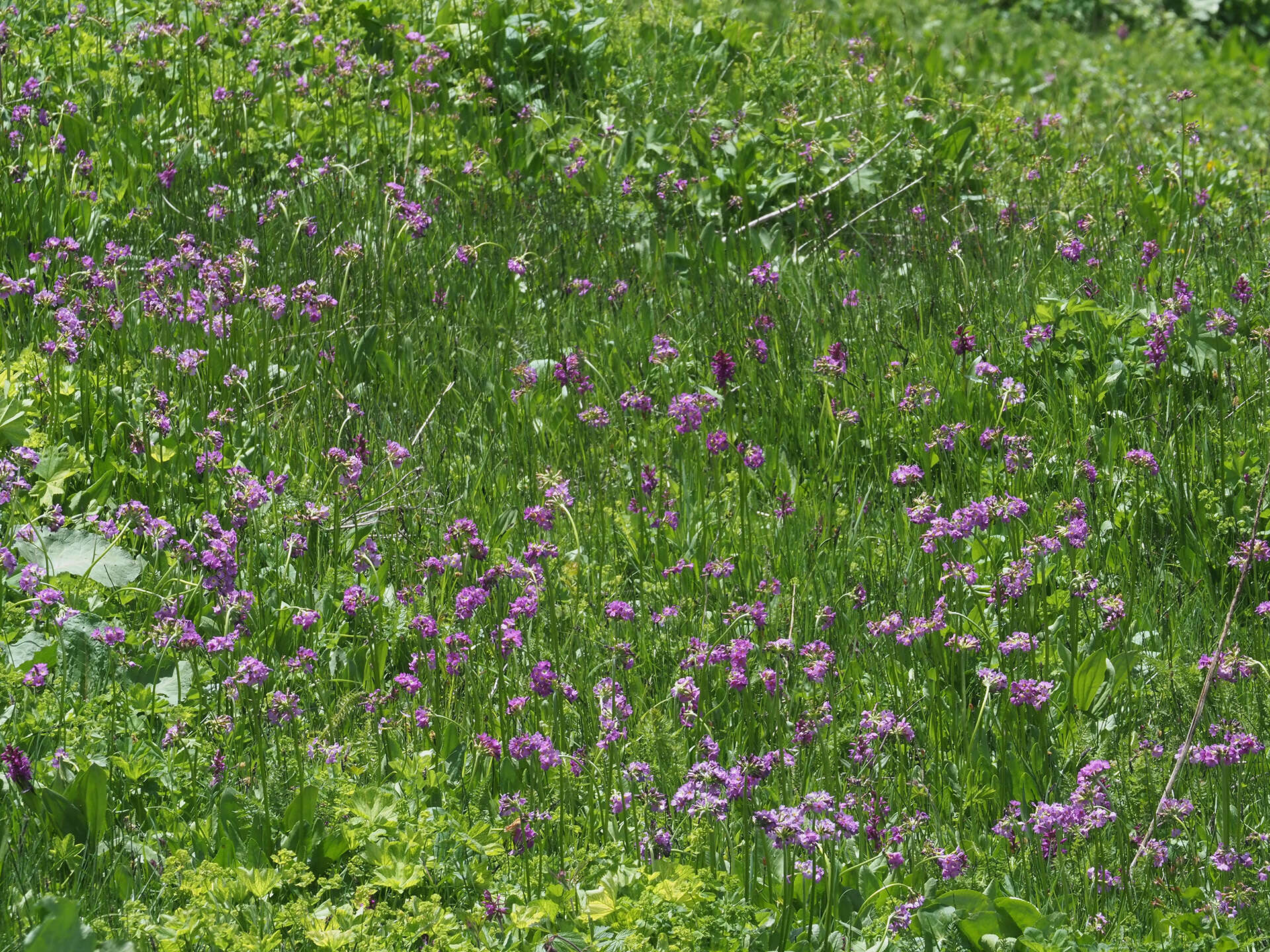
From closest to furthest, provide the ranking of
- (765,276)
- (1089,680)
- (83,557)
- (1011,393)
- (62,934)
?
1. (62,934)
2. (1089,680)
3. (83,557)
4. (1011,393)
5. (765,276)

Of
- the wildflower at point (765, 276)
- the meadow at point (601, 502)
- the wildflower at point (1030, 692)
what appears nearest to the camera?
the meadow at point (601, 502)

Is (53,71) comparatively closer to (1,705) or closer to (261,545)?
(261,545)

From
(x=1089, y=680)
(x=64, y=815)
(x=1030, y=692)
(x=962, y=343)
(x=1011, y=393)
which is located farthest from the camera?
(x=1011, y=393)

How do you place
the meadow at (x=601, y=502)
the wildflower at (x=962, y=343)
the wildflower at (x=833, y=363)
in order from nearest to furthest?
the meadow at (x=601, y=502) < the wildflower at (x=833, y=363) < the wildflower at (x=962, y=343)

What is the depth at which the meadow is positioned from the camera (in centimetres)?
240

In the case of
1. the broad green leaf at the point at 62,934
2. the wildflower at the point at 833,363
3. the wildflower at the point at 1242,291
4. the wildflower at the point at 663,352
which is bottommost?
the broad green leaf at the point at 62,934

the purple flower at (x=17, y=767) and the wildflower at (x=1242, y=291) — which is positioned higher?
the wildflower at (x=1242, y=291)

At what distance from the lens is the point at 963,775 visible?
9.39 ft

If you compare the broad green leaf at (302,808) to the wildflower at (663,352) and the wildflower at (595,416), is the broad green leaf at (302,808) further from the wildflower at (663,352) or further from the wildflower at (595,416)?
the wildflower at (663,352)

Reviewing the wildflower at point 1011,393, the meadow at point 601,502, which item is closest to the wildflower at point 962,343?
the meadow at point 601,502

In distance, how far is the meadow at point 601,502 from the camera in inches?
94.7

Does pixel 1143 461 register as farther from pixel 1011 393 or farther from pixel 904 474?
pixel 904 474

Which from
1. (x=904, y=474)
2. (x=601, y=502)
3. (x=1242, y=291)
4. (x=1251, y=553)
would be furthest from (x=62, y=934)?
(x=1242, y=291)

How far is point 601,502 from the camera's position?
3.61 m
